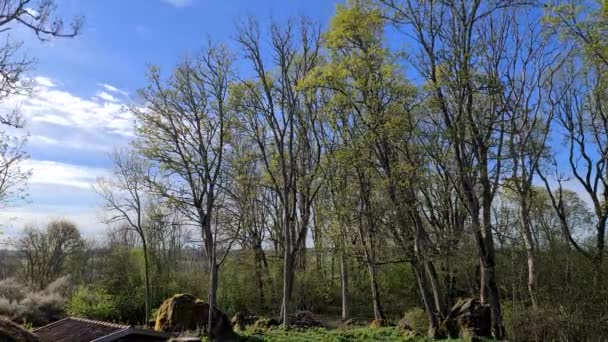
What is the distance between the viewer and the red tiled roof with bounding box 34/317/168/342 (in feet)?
50.1

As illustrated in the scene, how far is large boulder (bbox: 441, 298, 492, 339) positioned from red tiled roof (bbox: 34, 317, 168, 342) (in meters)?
9.45

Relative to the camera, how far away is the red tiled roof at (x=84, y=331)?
50.1 feet

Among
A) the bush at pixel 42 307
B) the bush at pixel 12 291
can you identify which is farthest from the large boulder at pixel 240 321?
the bush at pixel 12 291

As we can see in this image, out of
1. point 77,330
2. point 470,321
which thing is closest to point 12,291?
point 77,330

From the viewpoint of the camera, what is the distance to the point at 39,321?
28141 mm

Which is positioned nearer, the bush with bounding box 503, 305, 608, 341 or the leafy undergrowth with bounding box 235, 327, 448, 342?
the bush with bounding box 503, 305, 608, 341

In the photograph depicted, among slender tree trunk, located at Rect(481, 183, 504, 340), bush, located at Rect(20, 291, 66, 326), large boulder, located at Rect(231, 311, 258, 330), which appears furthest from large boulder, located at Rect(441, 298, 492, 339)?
bush, located at Rect(20, 291, 66, 326)

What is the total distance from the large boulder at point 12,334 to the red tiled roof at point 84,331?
560 centimetres

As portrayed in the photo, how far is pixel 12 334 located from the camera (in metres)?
8.95

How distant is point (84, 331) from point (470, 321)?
500 inches

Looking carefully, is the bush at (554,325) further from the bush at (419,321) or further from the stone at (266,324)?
the stone at (266,324)

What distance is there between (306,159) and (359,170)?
24.1 feet

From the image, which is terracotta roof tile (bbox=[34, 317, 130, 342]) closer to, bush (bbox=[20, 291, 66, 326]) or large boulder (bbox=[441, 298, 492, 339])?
large boulder (bbox=[441, 298, 492, 339])

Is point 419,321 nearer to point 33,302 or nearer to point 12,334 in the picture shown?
point 12,334
